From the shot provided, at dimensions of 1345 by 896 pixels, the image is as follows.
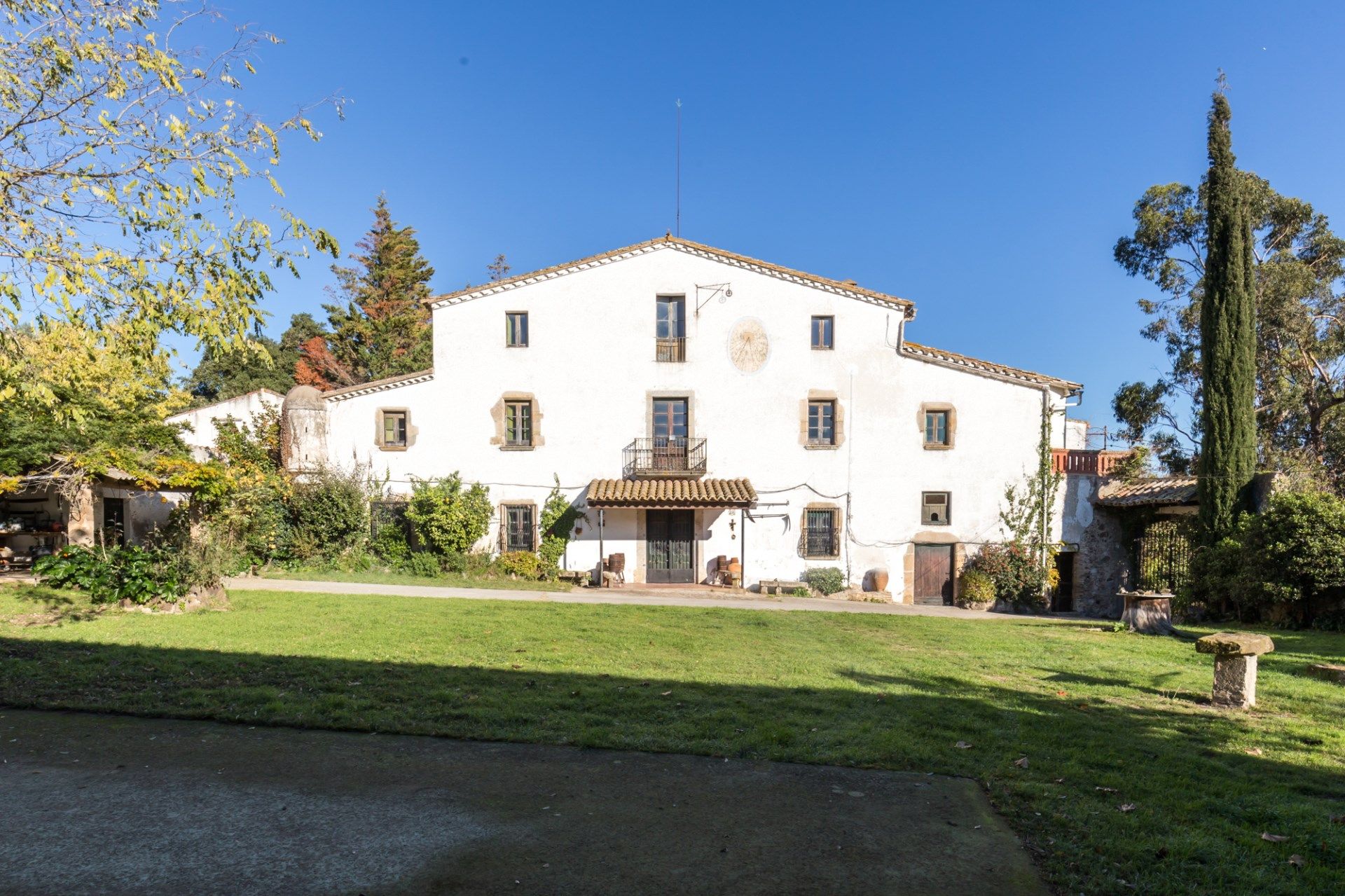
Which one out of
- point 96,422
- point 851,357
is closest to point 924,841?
point 96,422

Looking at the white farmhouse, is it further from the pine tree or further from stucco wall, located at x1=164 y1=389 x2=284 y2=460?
the pine tree

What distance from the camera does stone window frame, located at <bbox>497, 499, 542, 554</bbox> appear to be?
71.3 ft

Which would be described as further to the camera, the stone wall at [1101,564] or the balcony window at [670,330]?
the balcony window at [670,330]

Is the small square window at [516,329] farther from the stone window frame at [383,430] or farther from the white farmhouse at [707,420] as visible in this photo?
the stone window frame at [383,430]

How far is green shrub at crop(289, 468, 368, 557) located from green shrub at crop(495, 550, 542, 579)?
415 centimetres

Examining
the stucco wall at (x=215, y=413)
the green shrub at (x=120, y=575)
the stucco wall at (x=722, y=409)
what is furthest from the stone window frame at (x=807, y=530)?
the stucco wall at (x=215, y=413)

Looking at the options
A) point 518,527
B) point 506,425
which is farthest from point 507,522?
point 506,425

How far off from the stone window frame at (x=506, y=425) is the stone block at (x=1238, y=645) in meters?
17.3

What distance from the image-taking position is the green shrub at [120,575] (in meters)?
11.7

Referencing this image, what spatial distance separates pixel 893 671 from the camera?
9.18 meters

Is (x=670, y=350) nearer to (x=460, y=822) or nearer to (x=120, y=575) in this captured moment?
(x=120, y=575)

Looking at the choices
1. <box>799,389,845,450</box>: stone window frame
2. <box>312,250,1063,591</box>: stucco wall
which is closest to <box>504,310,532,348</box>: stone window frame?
<box>312,250,1063,591</box>: stucco wall

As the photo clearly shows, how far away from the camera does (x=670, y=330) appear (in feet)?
73.2

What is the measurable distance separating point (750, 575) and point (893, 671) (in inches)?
489
